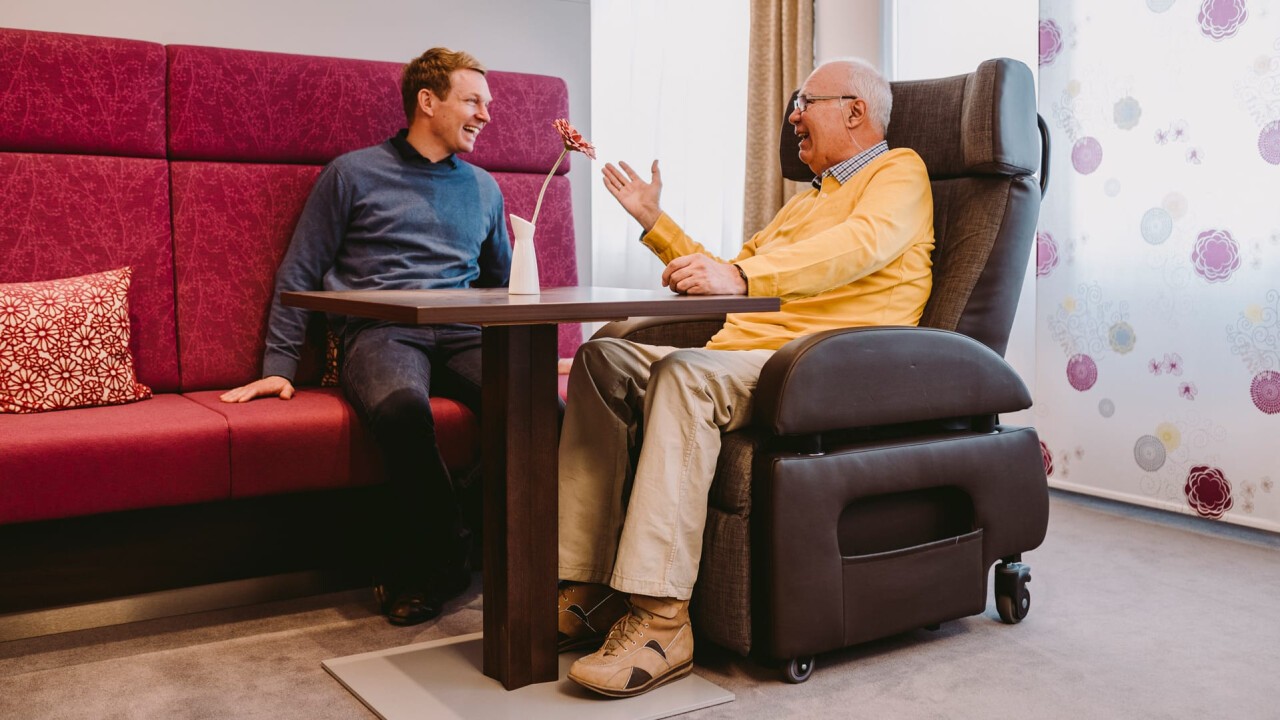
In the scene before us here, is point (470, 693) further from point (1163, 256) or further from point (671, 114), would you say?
point (671, 114)

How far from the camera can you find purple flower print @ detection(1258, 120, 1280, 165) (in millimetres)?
2584

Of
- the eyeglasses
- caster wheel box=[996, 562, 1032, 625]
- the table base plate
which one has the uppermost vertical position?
the eyeglasses

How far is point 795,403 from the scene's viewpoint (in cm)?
170

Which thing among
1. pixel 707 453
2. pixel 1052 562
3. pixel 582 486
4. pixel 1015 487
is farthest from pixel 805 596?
pixel 1052 562

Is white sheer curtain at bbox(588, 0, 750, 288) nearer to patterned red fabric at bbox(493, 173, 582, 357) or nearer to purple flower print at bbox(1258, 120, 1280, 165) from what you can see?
patterned red fabric at bbox(493, 173, 582, 357)

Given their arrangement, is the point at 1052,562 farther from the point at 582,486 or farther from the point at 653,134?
the point at 653,134

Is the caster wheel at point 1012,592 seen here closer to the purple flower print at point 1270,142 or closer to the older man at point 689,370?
the older man at point 689,370

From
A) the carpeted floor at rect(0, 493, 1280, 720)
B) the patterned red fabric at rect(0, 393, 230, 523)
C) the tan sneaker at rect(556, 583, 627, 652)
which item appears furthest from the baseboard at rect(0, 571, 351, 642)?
the tan sneaker at rect(556, 583, 627, 652)

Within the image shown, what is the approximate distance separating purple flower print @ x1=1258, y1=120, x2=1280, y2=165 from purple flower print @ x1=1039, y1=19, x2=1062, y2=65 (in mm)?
671

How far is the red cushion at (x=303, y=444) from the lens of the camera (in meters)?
1.98

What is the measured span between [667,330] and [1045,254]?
56.3 inches

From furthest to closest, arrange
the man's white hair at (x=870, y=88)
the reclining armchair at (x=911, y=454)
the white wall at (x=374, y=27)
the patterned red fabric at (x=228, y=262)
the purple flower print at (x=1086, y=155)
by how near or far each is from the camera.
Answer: the white wall at (x=374, y=27) → the purple flower print at (x=1086, y=155) → the patterned red fabric at (x=228, y=262) → the man's white hair at (x=870, y=88) → the reclining armchair at (x=911, y=454)

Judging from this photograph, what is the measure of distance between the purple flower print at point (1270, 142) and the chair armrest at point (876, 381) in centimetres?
116

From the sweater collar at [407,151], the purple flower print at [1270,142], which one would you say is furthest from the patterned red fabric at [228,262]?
the purple flower print at [1270,142]
